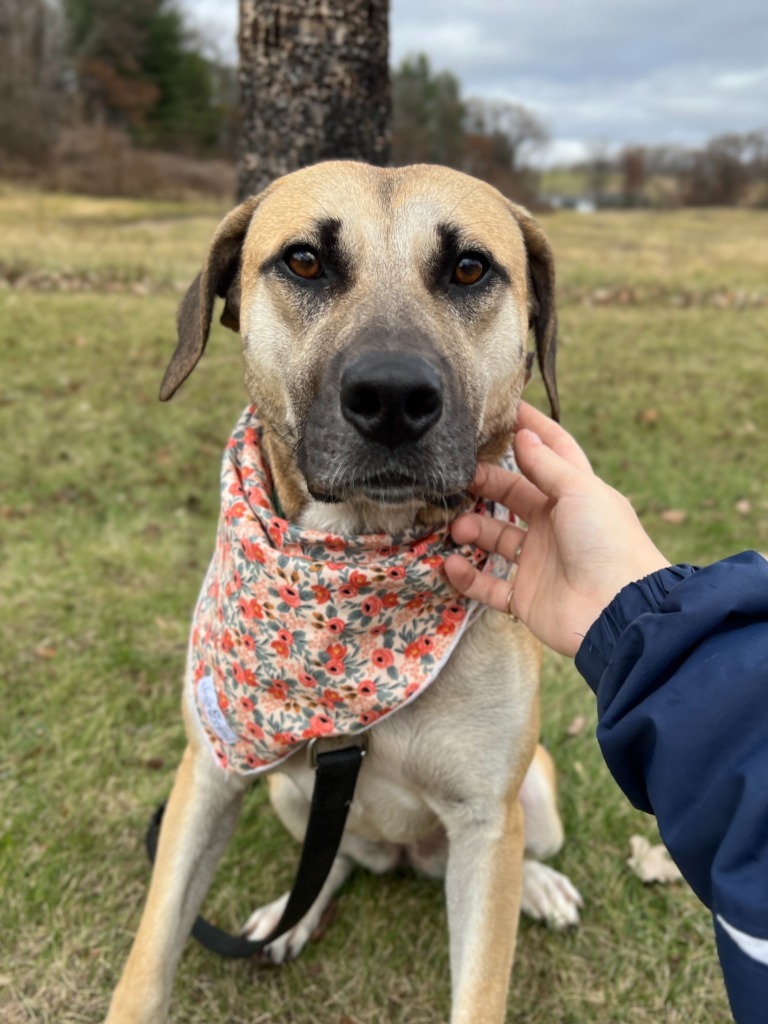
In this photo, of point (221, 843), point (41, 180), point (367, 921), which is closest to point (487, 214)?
point (221, 843)

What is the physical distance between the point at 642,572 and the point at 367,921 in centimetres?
172

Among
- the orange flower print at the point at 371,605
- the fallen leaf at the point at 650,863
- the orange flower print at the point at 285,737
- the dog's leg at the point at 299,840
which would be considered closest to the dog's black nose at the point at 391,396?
the orange flower print at the point at 371,605

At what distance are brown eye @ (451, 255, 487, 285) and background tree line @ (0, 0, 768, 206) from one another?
30550mm

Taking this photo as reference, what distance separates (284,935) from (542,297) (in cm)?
223

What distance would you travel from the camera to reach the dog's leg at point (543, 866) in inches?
110

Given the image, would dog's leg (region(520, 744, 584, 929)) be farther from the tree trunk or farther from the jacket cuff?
the tree trunk

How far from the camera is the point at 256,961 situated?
2.67 metres

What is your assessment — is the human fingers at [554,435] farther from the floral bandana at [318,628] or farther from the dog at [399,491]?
the floral bandana at [318,628]

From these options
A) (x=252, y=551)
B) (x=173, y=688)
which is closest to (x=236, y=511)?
(x=252, y=551)

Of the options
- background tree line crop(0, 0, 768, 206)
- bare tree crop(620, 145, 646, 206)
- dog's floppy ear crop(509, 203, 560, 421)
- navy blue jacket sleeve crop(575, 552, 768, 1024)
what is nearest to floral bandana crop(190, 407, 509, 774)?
dog's floppy ear crop(509, 203, 560, 421)

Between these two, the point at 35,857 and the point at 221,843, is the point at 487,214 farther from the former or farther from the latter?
the point at 35,857

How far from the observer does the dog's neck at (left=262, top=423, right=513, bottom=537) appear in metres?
2.28

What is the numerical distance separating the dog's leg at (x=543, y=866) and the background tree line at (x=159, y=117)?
30.8m

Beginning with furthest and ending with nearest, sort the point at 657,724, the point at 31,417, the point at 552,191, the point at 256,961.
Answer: the point at 552,191 → the point at 31,417 → the point at 256,961 → the point at 657,724
